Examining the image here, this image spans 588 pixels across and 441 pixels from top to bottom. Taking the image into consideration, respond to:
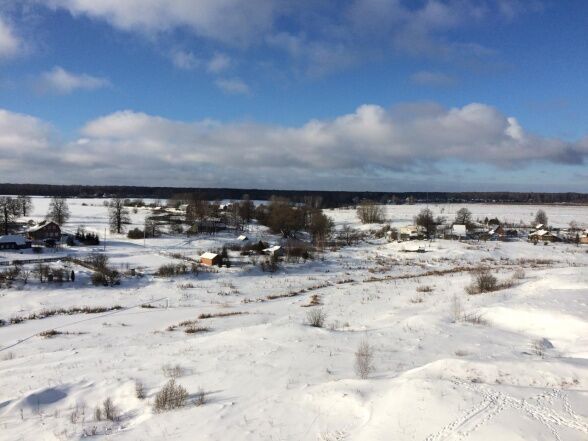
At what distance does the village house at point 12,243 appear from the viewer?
5053 centimetres

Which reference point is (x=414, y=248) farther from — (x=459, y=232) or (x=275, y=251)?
(x=459, y=232)

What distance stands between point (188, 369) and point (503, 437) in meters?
8.30

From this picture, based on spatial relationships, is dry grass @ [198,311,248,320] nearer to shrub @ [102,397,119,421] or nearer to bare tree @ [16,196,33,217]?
shrub @ [102,397,119,421]

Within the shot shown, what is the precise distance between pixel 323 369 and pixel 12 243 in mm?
54030

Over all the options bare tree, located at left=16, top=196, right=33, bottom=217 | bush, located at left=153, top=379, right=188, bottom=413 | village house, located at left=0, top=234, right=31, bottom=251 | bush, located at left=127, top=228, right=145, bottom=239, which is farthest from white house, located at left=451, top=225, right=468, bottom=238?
bare tree, located at left=16, top=196, right=33, bottom=217

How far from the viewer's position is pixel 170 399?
28.5ft

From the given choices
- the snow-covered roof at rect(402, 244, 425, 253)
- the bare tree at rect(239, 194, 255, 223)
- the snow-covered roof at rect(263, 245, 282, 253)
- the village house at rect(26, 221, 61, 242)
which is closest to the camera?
the snow-covered roof at rect(263, 245, 282, 253)

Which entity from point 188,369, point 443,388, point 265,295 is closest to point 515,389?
point 443,388

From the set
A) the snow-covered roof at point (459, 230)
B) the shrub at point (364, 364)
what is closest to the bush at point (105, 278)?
the shrub at point (364, 364)

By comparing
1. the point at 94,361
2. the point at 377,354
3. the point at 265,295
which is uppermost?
the point at 377,354

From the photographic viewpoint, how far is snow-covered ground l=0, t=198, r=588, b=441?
691 centimetres

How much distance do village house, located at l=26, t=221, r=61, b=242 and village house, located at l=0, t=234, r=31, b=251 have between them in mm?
6201

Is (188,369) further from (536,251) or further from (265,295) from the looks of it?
(536,251)

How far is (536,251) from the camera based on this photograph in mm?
59094
